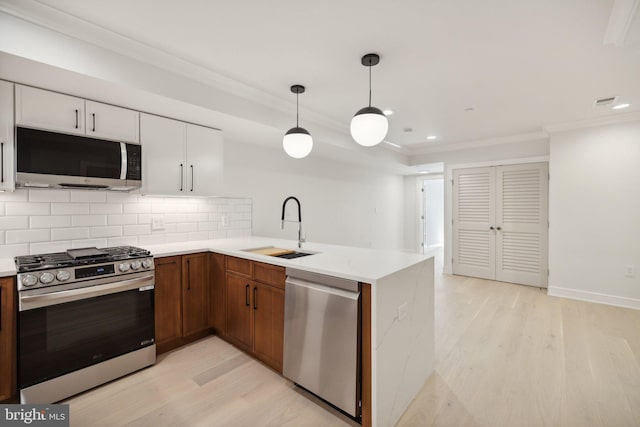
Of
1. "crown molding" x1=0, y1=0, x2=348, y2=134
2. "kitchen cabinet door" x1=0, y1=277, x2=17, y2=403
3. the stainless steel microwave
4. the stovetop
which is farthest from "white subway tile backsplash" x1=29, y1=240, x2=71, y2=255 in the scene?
"crown molding" x1=0, y1=0, x2=348, y2=134

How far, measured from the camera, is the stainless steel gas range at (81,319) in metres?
1.85

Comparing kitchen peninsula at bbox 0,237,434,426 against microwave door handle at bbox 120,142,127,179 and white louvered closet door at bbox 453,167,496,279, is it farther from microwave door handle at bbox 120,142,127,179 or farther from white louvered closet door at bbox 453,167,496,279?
white louvered closet door at bbox 453,167,496,279

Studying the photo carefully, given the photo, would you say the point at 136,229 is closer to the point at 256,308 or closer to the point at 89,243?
the point at 89,243

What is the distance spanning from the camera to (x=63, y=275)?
76.2 inches

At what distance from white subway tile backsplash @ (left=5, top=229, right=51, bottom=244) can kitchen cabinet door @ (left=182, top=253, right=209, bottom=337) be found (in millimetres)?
1052

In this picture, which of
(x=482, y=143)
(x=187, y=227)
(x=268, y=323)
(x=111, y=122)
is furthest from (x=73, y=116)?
(x=482, y=143)

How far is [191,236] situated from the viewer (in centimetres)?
334

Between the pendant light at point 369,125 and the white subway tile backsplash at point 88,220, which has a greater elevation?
the pendant light at point 369,125

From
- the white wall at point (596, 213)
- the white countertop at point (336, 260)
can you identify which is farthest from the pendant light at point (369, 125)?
the white wall at point (596, 213)

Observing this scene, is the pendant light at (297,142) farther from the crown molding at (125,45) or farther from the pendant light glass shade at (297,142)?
the crown molding at (125,45)

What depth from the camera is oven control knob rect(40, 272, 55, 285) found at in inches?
73.0

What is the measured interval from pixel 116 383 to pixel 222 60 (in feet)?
8.61

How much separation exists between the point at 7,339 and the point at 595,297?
20.0 feet

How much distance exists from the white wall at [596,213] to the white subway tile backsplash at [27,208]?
594cm
